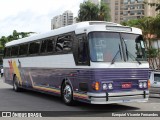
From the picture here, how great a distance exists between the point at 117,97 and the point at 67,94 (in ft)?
8.35

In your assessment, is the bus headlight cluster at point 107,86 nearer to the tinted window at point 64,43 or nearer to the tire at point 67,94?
the tire at point 67,94

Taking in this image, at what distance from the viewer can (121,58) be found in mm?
12266

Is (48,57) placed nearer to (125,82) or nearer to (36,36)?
(36,36)

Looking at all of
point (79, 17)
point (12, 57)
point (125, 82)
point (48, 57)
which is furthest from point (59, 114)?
point (79, 17)

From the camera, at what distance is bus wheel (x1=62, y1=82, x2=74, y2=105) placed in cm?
1334

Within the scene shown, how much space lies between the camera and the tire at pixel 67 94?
1333 centimetres

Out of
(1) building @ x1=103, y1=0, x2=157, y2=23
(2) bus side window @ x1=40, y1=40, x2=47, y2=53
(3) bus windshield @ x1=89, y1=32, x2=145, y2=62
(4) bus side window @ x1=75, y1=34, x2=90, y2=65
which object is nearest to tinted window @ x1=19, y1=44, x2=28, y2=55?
(2) bus side window @ x1=40, y1=40, x2=47, y2=53

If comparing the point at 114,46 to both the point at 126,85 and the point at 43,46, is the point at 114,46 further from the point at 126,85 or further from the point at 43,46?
the point at 43,46

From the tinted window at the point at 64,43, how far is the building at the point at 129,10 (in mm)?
119980

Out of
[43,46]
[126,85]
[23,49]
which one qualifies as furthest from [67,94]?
[23,49]

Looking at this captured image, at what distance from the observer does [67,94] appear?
13.7 metres

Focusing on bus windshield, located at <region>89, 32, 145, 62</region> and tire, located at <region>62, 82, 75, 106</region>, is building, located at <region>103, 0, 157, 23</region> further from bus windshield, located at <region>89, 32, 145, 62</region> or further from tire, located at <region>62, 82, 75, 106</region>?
bus windshield, located at <region>89, 32, 145, 62</region>

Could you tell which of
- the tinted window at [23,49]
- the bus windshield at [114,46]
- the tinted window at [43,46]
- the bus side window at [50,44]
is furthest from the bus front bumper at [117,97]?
the tinted window at [23,49]

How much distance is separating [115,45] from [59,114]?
10.2 feet
